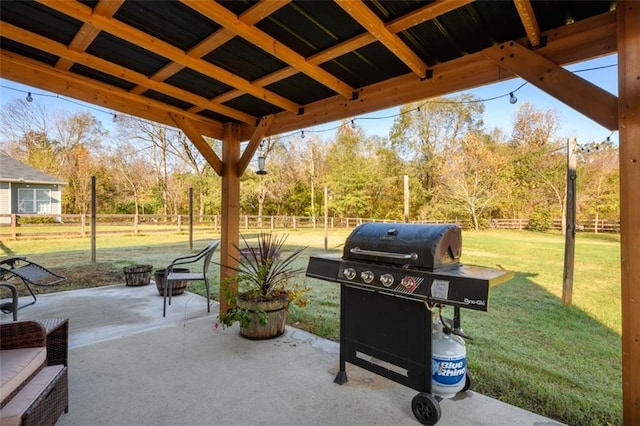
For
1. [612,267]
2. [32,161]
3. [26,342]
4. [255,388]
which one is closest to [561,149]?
[612,267]

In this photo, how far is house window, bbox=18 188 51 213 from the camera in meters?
13.1

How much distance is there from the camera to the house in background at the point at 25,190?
12359 mm

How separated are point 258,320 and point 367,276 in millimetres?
1436

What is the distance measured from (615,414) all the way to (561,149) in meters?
15.7

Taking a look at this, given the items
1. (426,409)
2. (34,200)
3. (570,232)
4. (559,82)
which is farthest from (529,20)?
(34,200)

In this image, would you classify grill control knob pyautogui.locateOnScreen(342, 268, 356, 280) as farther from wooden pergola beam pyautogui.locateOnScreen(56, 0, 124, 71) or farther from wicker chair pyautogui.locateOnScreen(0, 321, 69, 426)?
wooden pergola beam pyautogui.locateOnScreen(56, 0, 124, 71)

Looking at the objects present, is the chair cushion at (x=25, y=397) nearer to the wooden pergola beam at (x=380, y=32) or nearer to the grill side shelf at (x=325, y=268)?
the grill side shelf at (x=325, y=268)

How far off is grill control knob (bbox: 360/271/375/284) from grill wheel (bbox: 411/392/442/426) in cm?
68

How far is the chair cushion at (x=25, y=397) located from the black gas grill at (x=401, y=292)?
1.49m

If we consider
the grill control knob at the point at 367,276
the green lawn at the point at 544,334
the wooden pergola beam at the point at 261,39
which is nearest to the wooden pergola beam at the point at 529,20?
the wooden pergola beam at the point at 261,39

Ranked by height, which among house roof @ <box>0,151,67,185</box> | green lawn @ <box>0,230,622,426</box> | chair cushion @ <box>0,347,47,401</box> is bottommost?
green lawn @ <box>0,230,622,426</box>

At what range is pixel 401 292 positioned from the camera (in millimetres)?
1807

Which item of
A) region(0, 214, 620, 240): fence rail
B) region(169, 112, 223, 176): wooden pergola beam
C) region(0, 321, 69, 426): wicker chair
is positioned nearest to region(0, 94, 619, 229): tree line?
region(0, 214, 620, 240): fence rail

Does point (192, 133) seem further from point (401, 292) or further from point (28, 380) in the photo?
point (401, 292)
